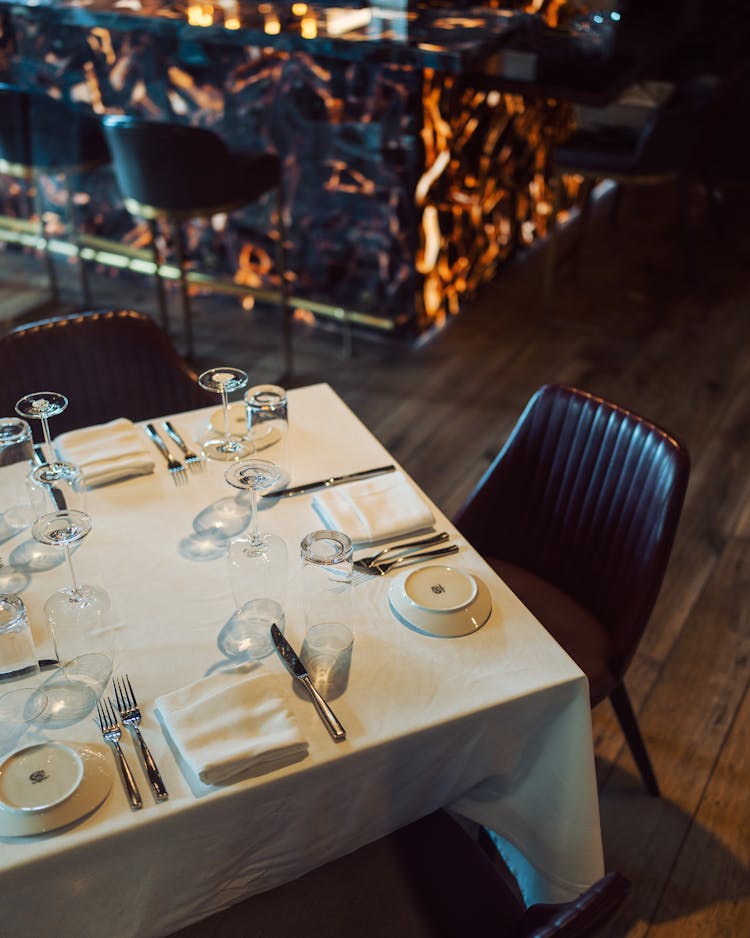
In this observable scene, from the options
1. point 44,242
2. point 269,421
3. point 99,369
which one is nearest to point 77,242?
point 44,242

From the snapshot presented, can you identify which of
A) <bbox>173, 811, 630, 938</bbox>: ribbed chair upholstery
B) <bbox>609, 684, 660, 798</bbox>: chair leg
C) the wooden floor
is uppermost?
<bbox>173, 811, 630, 938</bbox>: ribbed chair upholstery

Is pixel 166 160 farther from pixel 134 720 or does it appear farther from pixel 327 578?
pixel 134 720

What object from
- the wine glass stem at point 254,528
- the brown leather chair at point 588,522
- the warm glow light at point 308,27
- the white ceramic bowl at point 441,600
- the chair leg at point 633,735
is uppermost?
the warm glow light at point 308,27

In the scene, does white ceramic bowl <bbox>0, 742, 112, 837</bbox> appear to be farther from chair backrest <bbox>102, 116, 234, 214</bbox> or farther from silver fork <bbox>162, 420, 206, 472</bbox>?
chair backrest <bbox>102, 116, 234, 214</bbox>

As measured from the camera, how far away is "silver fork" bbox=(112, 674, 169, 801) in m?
1.28

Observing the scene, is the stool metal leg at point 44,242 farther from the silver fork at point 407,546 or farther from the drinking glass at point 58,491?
the silver fork at point 407,546

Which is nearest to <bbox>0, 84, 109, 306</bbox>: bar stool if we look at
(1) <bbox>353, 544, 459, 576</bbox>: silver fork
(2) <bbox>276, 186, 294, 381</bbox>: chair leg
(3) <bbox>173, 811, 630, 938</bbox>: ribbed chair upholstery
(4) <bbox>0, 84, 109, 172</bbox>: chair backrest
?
(4) <bbox>0, 84, 109, 172</bbox>: chair backrest

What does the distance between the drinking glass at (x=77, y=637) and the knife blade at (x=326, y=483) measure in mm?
444

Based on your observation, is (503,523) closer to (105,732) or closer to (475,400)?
(105,732)

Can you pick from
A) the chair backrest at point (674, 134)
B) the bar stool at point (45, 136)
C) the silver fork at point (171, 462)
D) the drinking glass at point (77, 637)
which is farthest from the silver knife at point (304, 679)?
the chair backrest at point (674, 134)

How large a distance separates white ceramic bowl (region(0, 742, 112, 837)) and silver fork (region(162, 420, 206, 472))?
2.35ft

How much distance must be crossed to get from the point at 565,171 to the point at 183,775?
3202mm

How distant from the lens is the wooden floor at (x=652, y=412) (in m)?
2.06

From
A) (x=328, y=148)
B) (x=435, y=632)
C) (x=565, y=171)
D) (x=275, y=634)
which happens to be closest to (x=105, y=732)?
(x=275, y=634)
